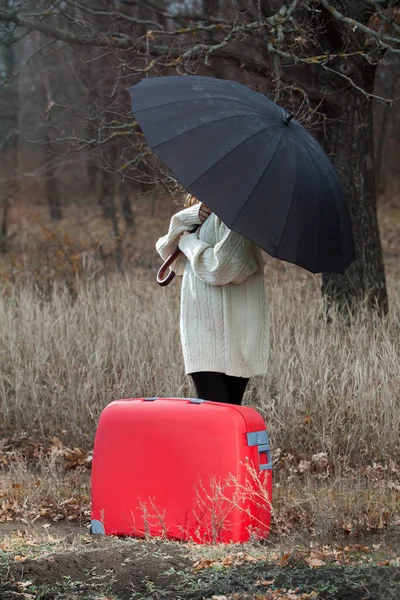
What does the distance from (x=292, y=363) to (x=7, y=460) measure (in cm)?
209

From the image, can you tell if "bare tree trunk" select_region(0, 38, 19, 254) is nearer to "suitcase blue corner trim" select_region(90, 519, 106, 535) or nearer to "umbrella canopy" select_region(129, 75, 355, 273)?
"suitcase blue corner trim" select_region(90, 519, 106, 535)

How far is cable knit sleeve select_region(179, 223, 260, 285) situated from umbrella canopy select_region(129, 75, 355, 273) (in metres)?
0.29

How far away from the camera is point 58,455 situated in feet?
20.4

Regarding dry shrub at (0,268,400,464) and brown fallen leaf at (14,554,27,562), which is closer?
brown fallen leaf at (14,554,27,562)

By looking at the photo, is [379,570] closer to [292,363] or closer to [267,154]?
[267,154]

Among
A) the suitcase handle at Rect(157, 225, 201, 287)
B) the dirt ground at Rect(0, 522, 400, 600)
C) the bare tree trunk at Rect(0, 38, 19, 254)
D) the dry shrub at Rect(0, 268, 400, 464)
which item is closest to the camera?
the dirt ground at Rect(0, 522, 400, 600)

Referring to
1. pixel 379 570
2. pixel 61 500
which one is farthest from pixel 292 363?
pixel 379 570

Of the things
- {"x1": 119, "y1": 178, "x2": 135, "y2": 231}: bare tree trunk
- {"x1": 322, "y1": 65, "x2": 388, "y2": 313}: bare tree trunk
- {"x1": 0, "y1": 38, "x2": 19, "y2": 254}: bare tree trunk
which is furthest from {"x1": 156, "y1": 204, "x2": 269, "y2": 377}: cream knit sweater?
{"x1": 119, "y1": 178, "x2": 135, "y2": 231}: bare tree trunk

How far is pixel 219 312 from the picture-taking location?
4.23m

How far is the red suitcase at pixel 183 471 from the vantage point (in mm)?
3893

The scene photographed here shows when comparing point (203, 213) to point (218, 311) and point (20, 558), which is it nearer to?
point (218, 311)

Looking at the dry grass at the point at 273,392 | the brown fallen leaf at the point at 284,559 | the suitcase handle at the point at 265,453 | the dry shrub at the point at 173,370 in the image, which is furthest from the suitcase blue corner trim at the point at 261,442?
the dry shrub at the point at 173,370

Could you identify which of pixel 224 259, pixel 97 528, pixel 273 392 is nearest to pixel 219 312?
pixel 224 259

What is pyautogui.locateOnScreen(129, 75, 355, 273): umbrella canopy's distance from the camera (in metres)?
3.86
